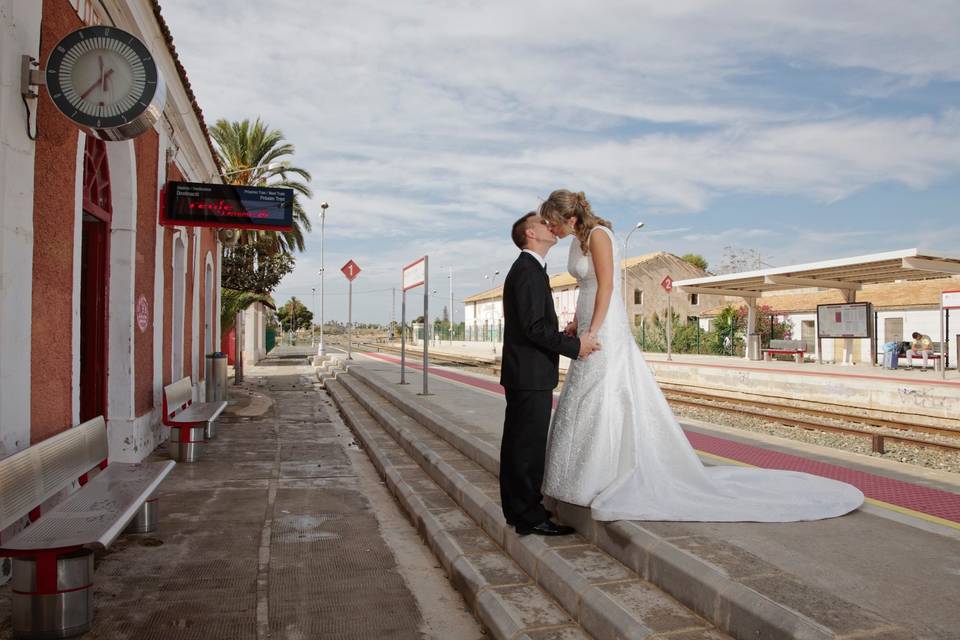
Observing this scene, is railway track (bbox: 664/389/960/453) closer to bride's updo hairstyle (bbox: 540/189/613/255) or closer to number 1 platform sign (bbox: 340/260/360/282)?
bride's updo hairstyle (bbox: 540/189/613/255)

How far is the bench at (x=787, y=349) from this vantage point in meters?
23.6

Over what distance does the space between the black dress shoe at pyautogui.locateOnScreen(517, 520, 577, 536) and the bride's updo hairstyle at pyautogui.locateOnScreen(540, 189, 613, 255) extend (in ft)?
5.14

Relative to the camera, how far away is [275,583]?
3918mm

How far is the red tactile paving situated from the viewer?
4.62 metres

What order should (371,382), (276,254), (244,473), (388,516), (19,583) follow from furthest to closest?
(276,254), (371,382), (244,473), (388,516), (19,583)

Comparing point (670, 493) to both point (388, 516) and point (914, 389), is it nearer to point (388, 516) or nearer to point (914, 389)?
point (388, 516)

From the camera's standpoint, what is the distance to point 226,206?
882 centimetres

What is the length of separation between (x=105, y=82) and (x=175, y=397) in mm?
5063

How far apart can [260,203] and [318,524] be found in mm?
5251

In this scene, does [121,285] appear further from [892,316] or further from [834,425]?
[892,316]

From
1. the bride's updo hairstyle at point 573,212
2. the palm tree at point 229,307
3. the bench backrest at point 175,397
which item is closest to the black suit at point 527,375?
the bride's updo hairstyle at point 573,212

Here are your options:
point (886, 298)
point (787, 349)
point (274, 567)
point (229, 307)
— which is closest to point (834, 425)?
point (274, 567)

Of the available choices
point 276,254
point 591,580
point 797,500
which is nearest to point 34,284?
point 591,580

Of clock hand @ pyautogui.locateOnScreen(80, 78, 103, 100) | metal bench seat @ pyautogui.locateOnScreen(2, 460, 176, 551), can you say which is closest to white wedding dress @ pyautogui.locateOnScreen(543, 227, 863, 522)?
metal bench seat @ pyautogui.locateOnScreen(2, 460, 176, 551)
